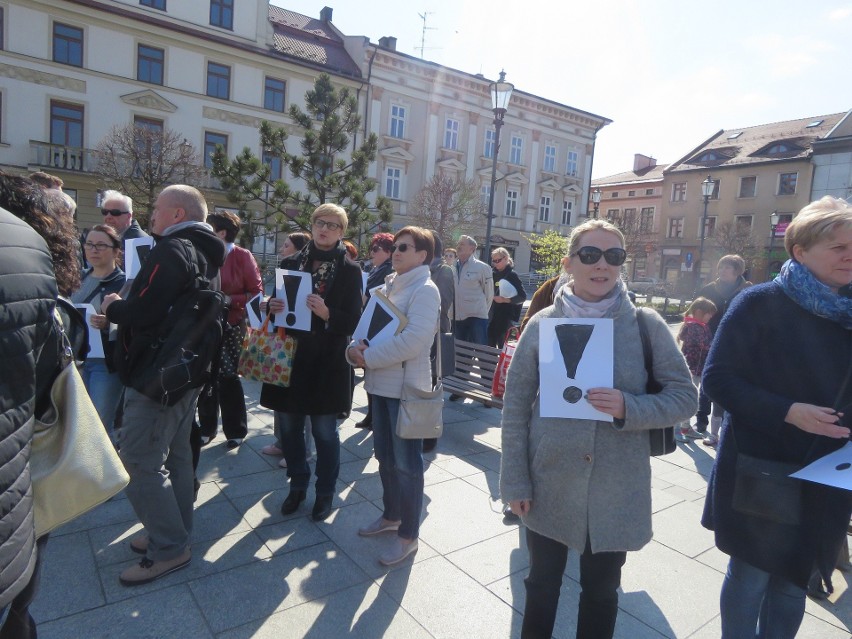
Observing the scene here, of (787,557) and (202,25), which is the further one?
(202,25)

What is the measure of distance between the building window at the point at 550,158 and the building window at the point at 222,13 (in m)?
21.3

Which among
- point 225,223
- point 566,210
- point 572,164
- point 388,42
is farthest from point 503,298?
point 572,164

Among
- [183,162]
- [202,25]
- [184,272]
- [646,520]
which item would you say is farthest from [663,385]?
[202,25]

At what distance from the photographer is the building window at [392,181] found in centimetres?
3212

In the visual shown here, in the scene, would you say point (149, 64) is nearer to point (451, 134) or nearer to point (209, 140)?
point (209, 140)

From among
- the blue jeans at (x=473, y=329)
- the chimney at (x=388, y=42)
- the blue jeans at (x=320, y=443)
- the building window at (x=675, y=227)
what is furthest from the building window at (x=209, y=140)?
the building window at (x=675, y=227)

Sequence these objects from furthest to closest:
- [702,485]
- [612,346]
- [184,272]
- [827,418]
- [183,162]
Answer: [183,162], [702,485], [184,272], [612,346], [827,418]

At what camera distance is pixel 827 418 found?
181 centimetres

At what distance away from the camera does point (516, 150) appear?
121 ft

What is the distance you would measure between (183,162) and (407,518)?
750 inches

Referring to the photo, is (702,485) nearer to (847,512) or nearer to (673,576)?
(673,576)

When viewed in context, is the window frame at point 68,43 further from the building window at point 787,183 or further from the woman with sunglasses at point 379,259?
the building window at point 787,183

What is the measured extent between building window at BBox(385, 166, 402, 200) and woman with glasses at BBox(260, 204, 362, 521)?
29.3 metres

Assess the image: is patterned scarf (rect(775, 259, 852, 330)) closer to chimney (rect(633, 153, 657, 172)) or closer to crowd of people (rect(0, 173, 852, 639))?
crowd of people (rect(0, 173, 852, 639))
